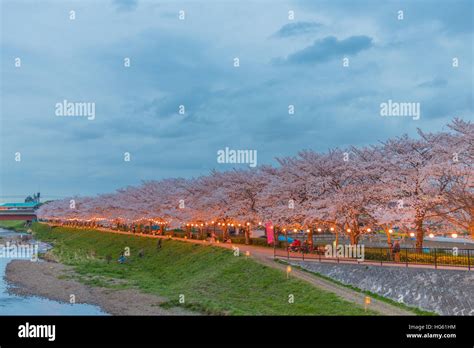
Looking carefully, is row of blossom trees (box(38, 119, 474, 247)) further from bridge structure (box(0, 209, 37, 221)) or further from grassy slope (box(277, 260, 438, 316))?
bridge structure (box(0, 209, 37, 221))

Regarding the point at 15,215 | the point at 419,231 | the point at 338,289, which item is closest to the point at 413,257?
the point at 419,231

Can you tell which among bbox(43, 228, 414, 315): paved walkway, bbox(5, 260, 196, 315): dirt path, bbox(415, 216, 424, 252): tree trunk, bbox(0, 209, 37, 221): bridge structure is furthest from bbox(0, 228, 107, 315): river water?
bbox(0, 209, 37, 221): bridge structure

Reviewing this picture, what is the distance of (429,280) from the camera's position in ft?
99.7

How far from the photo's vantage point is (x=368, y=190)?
42500 millimetres

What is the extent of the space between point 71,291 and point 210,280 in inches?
553

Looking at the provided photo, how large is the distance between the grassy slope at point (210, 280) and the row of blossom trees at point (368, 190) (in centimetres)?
828

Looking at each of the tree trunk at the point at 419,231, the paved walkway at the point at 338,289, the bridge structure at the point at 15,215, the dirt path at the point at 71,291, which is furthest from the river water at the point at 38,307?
the bridge structure at the point at 15,215

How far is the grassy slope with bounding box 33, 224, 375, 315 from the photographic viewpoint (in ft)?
101

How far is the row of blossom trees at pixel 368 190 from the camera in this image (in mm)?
38312

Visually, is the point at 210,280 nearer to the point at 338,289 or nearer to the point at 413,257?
the point at 338,289

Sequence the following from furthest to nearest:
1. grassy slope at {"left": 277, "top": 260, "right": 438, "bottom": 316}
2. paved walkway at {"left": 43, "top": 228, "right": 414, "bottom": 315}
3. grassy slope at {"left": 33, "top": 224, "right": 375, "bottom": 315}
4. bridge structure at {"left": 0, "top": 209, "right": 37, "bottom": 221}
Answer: bridge structure at {"left": 0, "top": 209, "right": 37, "bottom": 221}, grassy slope at {"left": 33, "top": 224, "right": 375, "bottom": 315}, grassy slope at {"left": 277, "top": 260, "right": 438, "bottom": 316}, paved walkway at {"left": 43, "top": 228, "right": 414, "bottom": 315}

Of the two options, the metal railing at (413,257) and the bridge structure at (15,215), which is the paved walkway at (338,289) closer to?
the metal railing at (413,257)

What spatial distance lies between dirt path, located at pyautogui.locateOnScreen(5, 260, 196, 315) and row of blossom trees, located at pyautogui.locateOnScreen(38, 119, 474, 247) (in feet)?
57.9
